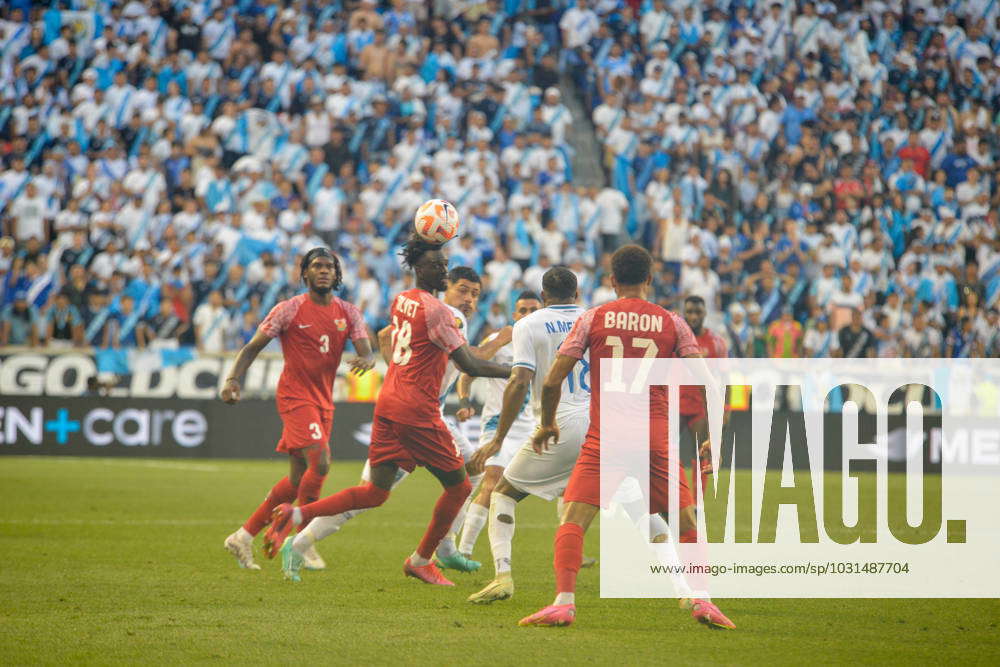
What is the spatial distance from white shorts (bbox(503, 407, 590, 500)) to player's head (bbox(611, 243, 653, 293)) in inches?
48.7

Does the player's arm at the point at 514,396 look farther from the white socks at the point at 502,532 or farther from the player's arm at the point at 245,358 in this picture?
the player's arm at the point at 245,358

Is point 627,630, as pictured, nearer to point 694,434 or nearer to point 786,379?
point 694,434

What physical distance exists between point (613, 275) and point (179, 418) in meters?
13.8

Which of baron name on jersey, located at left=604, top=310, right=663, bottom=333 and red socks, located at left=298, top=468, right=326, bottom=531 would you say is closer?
baron name on jersey, located at left=604, top=310, right=663, bottom=333

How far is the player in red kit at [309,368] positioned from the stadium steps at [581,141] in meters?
16.0

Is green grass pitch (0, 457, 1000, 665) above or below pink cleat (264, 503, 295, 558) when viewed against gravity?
below

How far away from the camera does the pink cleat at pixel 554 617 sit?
7527 millimetres

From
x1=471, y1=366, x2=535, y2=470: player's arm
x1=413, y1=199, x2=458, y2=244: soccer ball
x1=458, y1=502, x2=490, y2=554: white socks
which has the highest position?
x1=413, y1=199, x2=458, y2=244: soccer ball

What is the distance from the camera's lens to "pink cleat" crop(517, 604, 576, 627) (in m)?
7.53

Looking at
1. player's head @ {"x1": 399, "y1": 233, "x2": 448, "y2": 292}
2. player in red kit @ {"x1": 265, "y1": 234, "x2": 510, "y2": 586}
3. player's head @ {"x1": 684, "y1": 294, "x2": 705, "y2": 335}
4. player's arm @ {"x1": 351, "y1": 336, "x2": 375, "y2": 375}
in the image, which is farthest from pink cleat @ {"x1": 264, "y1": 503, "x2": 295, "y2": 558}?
player's head @ {"x1": 684, "y1": 294, "x2": 705, "y2": 335}

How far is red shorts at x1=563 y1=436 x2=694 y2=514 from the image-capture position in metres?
7.64

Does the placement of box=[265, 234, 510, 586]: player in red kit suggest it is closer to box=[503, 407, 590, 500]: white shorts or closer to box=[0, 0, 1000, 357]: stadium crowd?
box=[503, 407, 590, 500]: white shorts

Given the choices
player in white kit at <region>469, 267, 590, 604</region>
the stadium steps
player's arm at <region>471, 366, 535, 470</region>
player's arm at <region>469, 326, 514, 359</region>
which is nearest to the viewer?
player's arm at <region>471, 366, 535, 470</region>

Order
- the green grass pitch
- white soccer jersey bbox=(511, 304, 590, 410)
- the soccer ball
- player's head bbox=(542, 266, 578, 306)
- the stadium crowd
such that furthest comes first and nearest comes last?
the stadium crowd
the soccer ball
player's head bbox=(542, 266, 578, 306)
white soccer jersey bbox=(511, 304, 590, 410)
the green grass pitch
